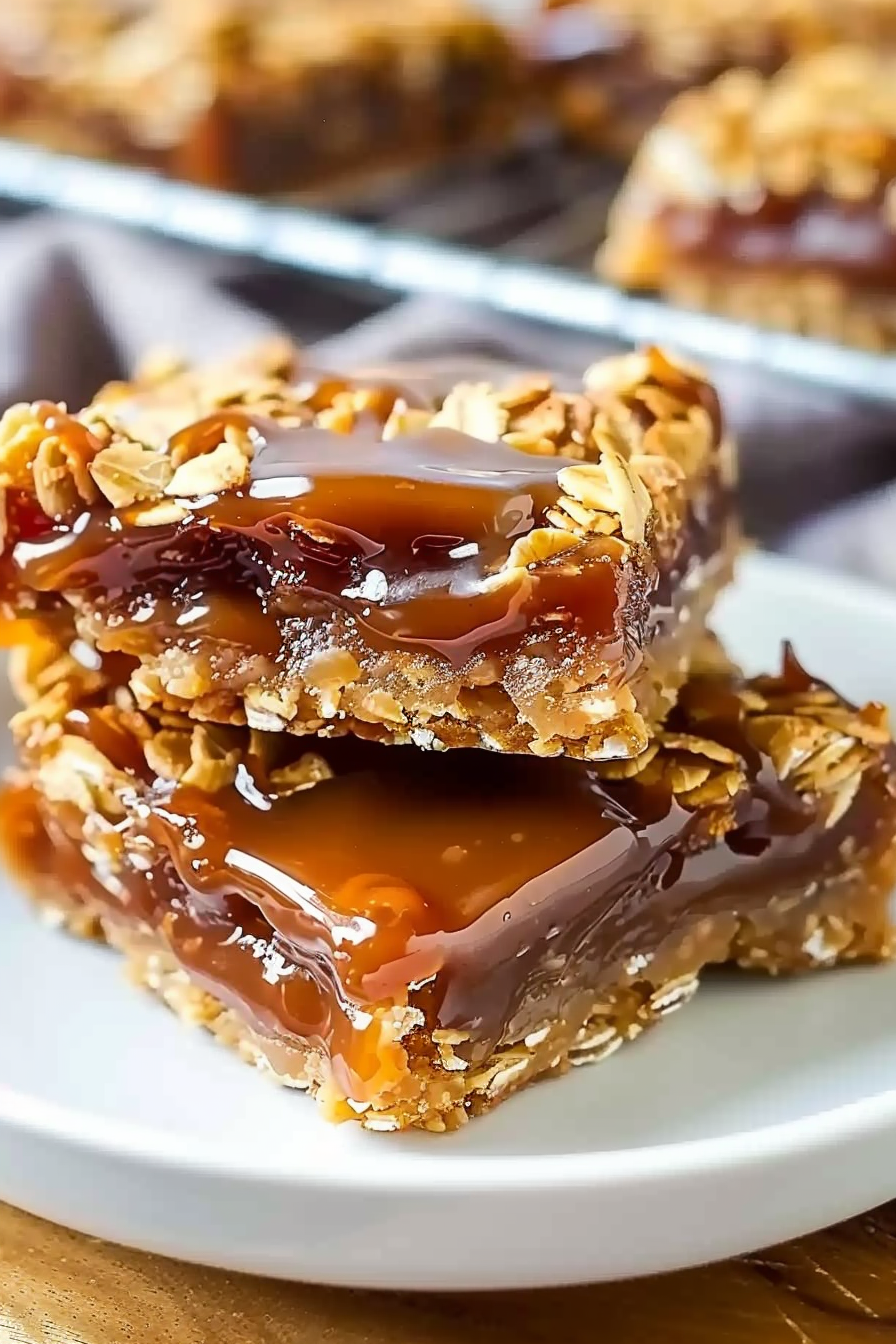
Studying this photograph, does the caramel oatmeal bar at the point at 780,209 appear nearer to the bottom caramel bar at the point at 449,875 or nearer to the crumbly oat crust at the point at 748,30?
the crumbly oat crust at the point at 748,30

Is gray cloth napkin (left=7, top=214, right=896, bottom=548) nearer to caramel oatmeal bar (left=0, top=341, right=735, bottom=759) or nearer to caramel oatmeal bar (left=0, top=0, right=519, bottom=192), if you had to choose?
caramel oatmeal bar (left=0, top=0, right=519, bottom=192)

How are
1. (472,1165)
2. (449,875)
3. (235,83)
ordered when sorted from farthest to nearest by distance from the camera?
(235,83)
(449,875)
(472,1165)

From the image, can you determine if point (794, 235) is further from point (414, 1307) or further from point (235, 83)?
point (414, 1307)

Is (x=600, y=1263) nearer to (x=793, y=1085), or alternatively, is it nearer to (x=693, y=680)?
(x=793, y=1085)

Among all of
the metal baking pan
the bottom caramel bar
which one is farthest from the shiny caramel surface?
the metal baking pan

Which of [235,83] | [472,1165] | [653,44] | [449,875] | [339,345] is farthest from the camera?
[653,44]

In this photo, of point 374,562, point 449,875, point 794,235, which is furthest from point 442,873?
point 794,235

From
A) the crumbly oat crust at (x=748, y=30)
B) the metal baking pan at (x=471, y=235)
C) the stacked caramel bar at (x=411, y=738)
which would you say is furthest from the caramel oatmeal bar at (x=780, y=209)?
the stacked caramel bar at (x=411, y=738)

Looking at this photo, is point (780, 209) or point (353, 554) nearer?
point (353, 554)
